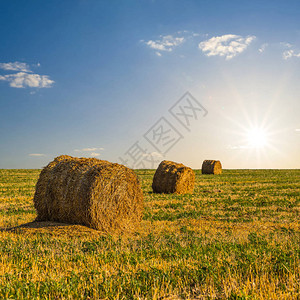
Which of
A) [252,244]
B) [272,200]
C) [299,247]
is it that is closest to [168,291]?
[252,244]

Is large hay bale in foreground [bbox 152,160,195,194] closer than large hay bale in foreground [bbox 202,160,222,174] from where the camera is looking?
Yes

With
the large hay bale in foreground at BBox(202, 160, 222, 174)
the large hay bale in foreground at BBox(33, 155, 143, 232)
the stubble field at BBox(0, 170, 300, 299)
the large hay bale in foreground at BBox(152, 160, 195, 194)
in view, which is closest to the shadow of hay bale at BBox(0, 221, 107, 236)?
the stubble field at BBox(0, 170, 300, 299)

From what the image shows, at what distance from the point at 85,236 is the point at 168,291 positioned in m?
4.34

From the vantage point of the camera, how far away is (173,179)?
71.7 feet

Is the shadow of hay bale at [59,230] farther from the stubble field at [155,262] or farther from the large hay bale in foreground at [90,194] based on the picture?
the large hay bale in foreground at [90,194]

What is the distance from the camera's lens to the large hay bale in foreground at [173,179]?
21797 millimetres

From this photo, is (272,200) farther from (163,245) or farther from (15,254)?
(15,254)

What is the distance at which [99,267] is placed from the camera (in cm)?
601

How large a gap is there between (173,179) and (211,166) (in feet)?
85.3

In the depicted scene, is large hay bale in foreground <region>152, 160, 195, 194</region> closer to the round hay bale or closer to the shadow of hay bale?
the shadow of hay bale

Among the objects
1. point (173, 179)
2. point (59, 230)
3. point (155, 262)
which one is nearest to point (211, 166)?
point (173, 179)

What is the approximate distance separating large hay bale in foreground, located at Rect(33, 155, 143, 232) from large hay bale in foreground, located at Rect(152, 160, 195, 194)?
397 inches

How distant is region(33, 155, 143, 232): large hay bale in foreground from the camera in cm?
1017

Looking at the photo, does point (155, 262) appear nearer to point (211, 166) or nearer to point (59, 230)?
point (59, 230)
